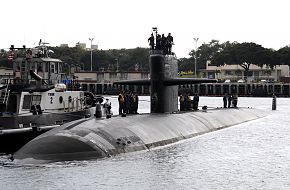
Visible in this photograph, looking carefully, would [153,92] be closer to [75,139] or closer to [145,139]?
[145,139]

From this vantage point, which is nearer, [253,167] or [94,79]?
[253,167]

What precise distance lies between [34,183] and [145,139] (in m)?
6.34

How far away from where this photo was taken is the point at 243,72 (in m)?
133

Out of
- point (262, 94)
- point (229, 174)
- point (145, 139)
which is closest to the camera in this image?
point (229, 174)

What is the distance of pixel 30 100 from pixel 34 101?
264mm

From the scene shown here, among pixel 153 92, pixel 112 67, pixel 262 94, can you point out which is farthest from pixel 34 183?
pixel 112 67

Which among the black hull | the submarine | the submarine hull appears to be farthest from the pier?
the black hull

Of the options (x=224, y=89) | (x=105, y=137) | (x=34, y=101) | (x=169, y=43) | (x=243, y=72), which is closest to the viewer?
(x=105, y=137)

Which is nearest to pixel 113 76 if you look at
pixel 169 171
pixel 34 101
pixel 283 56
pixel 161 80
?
pixel 283 56

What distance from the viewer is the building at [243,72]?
420ft

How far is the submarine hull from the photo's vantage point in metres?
18.6

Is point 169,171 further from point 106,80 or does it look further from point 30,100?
point 106,80

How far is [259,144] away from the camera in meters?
26.7

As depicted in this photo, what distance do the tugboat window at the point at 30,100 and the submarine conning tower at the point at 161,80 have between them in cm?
536
